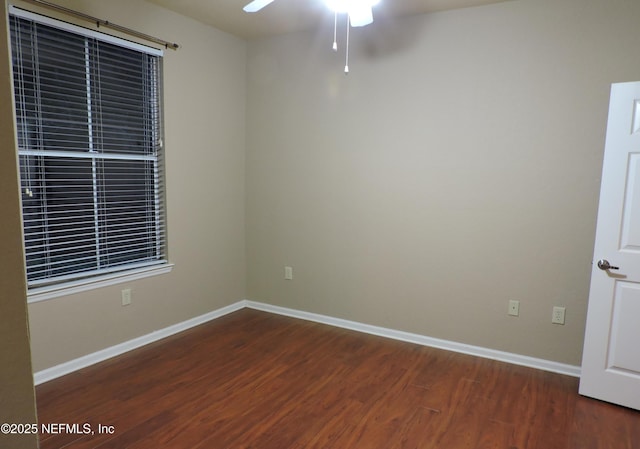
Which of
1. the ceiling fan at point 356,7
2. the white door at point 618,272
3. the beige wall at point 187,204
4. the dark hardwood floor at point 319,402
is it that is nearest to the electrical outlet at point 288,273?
the beige wall at point 187,204

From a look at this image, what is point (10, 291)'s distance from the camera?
2.82ft

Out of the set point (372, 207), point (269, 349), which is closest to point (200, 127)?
point (372, 207)

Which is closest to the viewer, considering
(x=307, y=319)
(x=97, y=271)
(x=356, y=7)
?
(x=356, y=7)

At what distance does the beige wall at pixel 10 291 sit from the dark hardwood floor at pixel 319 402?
1416 mm

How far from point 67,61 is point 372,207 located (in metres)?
2.49

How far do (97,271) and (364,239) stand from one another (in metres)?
2.15

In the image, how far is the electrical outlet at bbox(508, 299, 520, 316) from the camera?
3105mm

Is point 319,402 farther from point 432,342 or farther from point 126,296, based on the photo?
point 126,296

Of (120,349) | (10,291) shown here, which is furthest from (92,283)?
(10,291)

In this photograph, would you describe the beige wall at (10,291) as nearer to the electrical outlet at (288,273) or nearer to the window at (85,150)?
the window at (85,150)

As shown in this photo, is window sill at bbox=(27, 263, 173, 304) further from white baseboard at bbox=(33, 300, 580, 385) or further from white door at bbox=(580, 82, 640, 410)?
white door at bbox=(580, 82, 640, 410)

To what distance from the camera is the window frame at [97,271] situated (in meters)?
2.59

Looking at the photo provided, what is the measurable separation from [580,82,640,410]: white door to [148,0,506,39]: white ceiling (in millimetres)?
1299

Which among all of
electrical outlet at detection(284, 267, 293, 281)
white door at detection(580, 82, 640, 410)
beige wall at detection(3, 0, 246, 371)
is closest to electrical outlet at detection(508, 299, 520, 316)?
white door at detection(580, 82, 640, 410)
